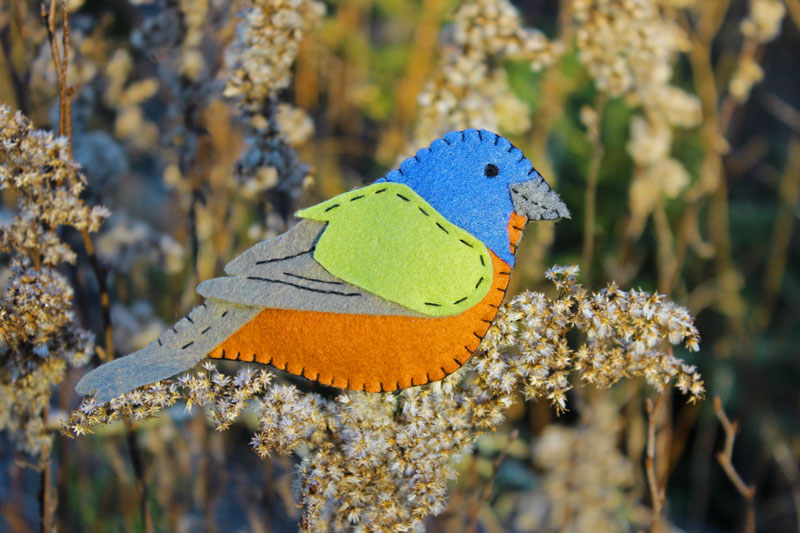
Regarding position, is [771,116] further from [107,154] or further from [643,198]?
[107,154]

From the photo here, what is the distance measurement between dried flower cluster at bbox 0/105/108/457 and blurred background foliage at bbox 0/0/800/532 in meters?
Result: 0.08

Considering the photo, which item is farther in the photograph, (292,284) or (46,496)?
(46,496)

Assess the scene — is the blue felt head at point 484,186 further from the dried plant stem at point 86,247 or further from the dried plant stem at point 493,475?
the dried plant stem at point 86,247

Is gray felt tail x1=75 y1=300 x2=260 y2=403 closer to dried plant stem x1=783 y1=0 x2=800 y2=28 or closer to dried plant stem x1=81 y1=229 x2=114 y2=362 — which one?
dried plant stem x1=81 y1=229 x2=114 y2=362

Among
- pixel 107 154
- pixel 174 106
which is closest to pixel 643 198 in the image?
pixel 174 106

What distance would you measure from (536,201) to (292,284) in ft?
0.75

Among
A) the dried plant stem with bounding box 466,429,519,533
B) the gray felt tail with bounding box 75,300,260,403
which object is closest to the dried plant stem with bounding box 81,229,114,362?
the gray felt tail with bounding box 75,300,260,403

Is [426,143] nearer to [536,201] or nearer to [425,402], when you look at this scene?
[536,201]

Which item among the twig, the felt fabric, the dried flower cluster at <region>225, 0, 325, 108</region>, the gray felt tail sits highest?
the dried flower cluster at <region>225, 0, 325, 108</region>

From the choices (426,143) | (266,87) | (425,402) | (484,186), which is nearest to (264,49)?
(266,87)

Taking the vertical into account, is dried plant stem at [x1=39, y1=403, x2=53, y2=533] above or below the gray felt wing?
below

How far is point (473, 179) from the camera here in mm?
570

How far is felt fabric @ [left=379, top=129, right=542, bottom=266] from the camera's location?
0.56m

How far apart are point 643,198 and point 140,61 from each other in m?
1.57
